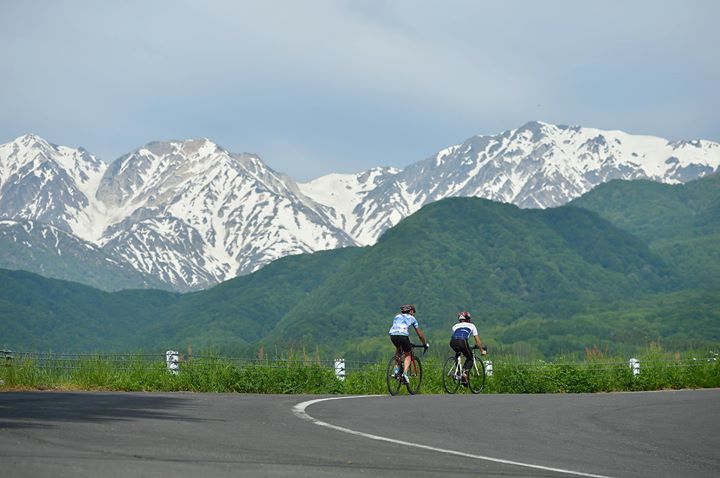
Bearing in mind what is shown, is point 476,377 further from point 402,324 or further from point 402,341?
point 402,341

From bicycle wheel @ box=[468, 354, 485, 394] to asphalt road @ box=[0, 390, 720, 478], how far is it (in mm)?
5346

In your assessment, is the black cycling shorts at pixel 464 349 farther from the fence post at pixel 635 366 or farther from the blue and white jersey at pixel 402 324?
the fence post at pixel 635 366

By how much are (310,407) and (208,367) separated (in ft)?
20.9

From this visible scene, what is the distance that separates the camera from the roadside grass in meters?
23.0

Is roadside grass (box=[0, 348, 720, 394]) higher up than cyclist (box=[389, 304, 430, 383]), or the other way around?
cyclist (box=[389, 304, 430, 383])

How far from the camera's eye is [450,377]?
25969 millimetres

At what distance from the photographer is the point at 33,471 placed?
28.2 feet

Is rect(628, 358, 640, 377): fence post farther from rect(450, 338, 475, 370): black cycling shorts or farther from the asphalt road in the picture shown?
the asphalt road

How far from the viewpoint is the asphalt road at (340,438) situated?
9781 mm

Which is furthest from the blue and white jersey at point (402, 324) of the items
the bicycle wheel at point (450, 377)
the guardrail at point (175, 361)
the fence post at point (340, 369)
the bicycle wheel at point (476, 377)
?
the fence post at point (340, 369)

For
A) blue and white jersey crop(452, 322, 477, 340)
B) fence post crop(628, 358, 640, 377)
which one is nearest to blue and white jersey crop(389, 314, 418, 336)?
blue and white jersey crop(452, 322, 477, 340)

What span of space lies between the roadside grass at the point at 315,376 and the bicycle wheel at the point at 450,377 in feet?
2.00

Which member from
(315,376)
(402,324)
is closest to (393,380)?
(402,324)

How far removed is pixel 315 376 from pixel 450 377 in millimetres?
3317
